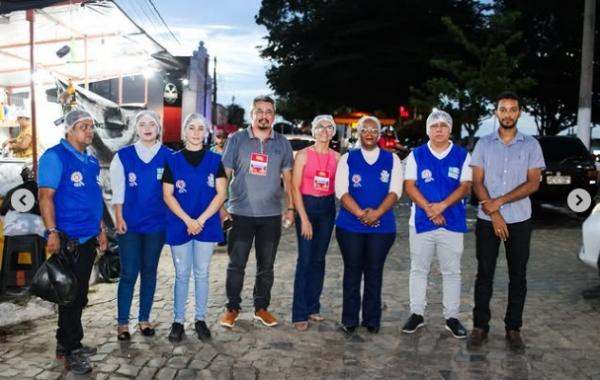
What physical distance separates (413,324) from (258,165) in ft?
6.30

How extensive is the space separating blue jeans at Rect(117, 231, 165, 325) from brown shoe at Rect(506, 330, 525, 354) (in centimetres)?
294

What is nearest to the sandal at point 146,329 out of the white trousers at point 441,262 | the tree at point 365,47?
the white trousers at point 441,262

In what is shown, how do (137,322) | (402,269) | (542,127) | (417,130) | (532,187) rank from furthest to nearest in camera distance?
(542,127) → (417,130) → (402,269) → (137,322) → (532,187)

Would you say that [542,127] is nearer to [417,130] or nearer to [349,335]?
[417,130]

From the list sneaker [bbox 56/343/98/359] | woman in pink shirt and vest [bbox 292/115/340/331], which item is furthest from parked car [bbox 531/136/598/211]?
sneaker [bbox 56/343/98/359]

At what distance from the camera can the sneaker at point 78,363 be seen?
446cm

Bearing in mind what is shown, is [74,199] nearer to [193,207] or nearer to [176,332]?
[193,207]

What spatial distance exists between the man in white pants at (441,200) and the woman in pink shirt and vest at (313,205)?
2.27ft

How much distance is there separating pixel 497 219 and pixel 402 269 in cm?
318

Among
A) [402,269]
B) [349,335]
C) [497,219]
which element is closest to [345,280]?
[349,335]

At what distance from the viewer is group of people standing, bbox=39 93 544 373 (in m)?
5.05

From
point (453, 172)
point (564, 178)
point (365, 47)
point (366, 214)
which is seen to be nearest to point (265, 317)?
point (366, 214)

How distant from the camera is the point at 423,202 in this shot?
5.23 m

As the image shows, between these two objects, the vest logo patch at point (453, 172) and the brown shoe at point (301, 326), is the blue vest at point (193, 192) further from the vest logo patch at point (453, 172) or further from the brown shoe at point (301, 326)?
the vest logo patch at point (453, 172)
